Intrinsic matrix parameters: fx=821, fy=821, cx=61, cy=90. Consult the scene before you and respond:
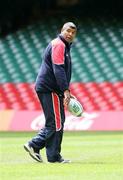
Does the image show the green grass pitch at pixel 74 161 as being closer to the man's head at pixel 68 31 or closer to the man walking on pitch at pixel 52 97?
the man walking on pitch at pixel 52 97

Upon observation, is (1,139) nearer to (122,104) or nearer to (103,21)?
(122,104)

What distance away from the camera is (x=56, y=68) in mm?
11734

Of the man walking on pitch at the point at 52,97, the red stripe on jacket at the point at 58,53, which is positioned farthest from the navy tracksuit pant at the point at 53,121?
the red stripe on jacket at the point at 58,53

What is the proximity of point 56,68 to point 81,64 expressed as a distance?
1546cm

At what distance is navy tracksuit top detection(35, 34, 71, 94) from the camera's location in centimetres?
1172

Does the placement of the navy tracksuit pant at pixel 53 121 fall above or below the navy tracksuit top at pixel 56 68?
below

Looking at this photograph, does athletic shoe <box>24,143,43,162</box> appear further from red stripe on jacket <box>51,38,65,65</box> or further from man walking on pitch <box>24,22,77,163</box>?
red stripe on jacket <box>51,38,65,65</box>

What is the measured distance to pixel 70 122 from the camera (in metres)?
21.8

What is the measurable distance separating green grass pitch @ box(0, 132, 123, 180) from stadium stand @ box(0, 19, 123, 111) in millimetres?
5640

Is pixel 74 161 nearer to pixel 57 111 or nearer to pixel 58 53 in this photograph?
pixel 57 111

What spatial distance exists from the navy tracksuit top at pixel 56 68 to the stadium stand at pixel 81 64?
12.2 m

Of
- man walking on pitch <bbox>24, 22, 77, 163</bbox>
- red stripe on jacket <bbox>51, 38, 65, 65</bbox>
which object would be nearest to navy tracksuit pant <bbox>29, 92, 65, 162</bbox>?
man walking on pitch <bbox>24, 22, 77, 163</bbox>

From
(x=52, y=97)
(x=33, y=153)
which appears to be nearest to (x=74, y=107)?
(x=52, y=97)

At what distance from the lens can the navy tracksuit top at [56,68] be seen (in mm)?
11719
